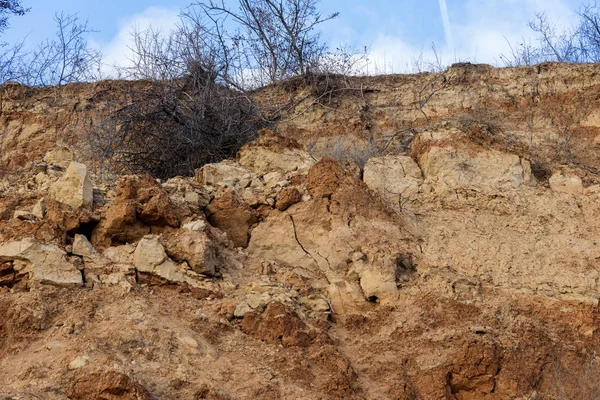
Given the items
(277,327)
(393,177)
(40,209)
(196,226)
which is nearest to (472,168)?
(393,177)

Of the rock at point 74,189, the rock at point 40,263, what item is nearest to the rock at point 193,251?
the rock at point 40,263

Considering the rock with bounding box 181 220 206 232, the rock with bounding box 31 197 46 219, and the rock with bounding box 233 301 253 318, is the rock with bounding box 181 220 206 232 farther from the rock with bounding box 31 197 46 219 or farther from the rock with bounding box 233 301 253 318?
the rock with bounding box 31 197 46 219

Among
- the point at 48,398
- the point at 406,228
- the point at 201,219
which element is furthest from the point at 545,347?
the point at 48,398

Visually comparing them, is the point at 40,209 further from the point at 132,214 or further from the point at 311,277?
the point at 311,277

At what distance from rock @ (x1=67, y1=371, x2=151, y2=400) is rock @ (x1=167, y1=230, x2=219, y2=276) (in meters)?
1.44

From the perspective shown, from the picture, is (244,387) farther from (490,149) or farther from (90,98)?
(90,98)

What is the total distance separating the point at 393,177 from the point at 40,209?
3161 mm

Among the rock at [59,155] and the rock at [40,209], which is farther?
the rock at [59,155]

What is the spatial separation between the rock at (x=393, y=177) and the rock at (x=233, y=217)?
52.8 inches

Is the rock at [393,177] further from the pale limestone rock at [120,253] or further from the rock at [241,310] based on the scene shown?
the pale limestone rock at [120,253]

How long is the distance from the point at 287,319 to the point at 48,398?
1.66 meters


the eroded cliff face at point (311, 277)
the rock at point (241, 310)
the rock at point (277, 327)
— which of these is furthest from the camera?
the rock at point (241, 310)

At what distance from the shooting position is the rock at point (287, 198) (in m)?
6.45

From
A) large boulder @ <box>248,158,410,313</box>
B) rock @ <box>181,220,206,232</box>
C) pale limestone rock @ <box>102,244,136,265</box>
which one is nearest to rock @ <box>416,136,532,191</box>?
large boulder @ <box>248,158,410,313</box>
